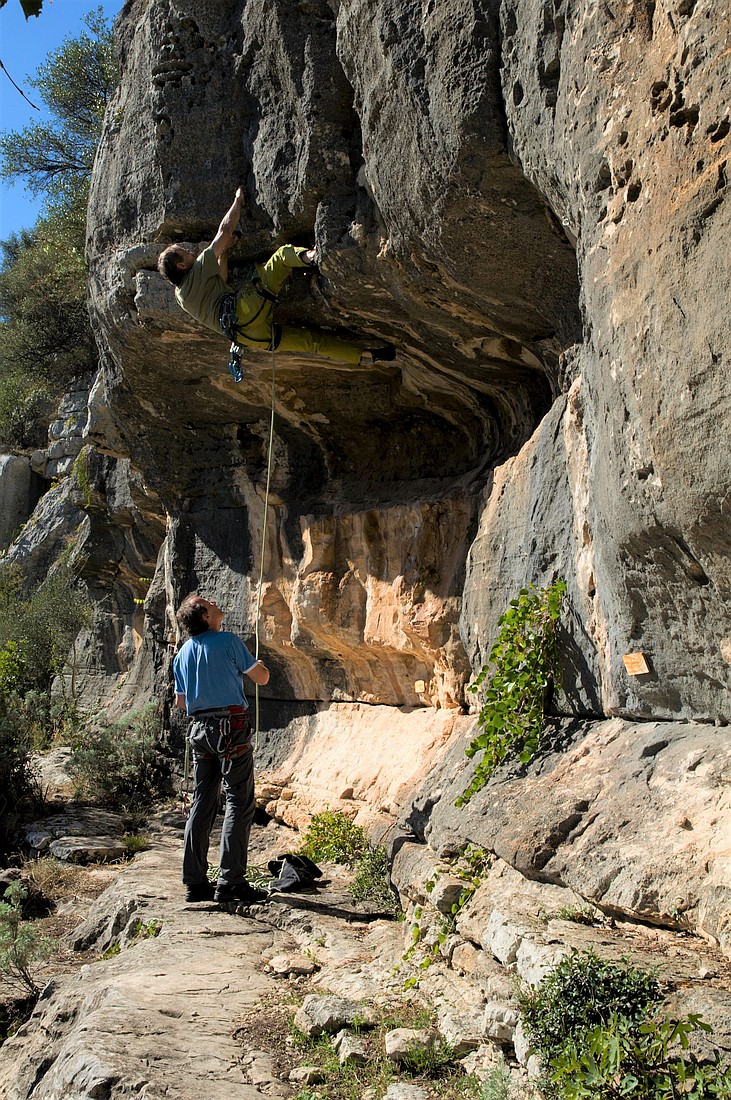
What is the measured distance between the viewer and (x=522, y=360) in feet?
20.3

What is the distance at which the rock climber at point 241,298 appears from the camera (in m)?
6.91

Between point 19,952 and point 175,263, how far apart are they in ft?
15.7

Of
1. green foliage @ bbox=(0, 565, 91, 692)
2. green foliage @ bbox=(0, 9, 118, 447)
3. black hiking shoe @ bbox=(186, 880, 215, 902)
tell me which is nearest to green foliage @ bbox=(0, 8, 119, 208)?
Result: green foliage @ bbox=(0, 9, 118, 447)

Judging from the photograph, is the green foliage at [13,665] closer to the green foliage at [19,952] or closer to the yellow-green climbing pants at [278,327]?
the green foliage at [19,952]

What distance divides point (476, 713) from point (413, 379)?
2651mm

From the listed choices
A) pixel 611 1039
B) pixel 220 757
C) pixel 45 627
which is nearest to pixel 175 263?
pixel 220 757

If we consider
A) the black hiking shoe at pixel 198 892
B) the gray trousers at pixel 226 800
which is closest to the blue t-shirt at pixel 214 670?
the gray trousers at pixel 226 800

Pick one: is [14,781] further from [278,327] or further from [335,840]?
[278,327]

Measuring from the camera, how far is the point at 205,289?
23.2 feet

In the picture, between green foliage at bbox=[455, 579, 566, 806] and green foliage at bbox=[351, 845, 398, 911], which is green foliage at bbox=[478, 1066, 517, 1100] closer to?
green foliage at bbox=[455, 579, 566, 806]

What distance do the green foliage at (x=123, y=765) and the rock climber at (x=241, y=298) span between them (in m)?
4.92

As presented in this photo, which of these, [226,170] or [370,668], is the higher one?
[226,170]

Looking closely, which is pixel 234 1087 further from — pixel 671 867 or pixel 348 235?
A: pixel 348 235

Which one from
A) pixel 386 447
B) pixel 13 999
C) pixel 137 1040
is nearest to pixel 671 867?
pixel 137 1040
